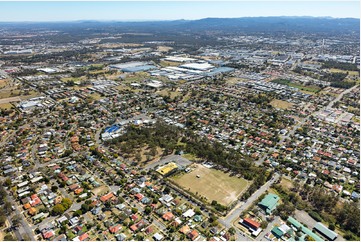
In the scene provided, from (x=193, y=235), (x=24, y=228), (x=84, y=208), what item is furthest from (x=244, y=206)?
(x=24, y=228)

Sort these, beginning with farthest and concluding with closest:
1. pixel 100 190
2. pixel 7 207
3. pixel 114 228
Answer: pixel 100 190
pixel 7 207
pixel 114 228

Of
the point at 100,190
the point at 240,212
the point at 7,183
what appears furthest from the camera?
the point at 7,183

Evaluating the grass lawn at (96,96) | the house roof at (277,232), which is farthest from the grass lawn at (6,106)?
the house roof at (277,232)

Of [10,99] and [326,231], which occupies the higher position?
[10,99]

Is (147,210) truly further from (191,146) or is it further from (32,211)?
(191,146)

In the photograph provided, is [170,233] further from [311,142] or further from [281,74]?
[281,74]

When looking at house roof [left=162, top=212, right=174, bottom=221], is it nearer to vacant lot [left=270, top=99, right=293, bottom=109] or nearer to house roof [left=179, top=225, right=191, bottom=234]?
house roof [left=179, top=225, right=191, bottom=234]

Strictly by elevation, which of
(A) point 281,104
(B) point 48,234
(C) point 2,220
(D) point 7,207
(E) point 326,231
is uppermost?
(A) point 281,104

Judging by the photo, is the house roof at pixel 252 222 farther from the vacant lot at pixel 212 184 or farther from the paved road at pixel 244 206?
the vacant lot at pixel 212 184

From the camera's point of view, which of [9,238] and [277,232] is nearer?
[9,238]
